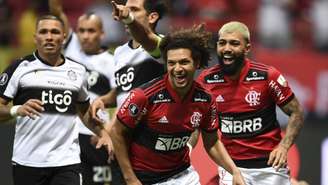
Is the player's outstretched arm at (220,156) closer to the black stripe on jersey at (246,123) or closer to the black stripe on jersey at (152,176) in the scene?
the black stripe on jersey at (152,176)

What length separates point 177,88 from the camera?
7270mm

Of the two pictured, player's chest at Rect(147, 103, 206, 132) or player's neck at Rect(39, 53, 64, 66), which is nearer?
player's chest at Rect(147, 103, 206, 132)

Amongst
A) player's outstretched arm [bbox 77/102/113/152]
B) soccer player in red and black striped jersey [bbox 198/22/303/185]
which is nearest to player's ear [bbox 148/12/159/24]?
soccer player in red and black striped jersey [bbox 198/22/303/185]

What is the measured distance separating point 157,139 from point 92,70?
3137 millimetres

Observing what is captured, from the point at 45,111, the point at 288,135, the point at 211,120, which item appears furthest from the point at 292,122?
the point at 45,111

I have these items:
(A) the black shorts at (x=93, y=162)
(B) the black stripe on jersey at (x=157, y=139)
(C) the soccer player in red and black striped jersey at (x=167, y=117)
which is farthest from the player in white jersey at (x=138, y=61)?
(A) the black shorts at (x=93, y=162)

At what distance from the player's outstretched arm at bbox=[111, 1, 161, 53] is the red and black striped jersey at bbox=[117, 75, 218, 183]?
0.41 m

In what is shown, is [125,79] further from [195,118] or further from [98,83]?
[98,83]

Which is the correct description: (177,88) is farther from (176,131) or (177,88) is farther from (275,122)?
(275,122)

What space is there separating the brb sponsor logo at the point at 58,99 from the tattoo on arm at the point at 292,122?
6.34ft

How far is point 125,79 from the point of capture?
28.5ft

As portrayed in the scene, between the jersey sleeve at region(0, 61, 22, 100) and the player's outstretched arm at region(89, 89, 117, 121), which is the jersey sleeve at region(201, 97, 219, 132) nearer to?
the player's outstretched arm at region(89, 89, 117, 121)

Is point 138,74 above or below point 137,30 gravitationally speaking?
below

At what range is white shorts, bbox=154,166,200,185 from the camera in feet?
24.6
